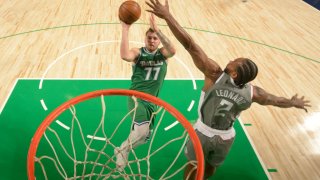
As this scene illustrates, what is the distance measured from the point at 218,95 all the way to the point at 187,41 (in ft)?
1.88

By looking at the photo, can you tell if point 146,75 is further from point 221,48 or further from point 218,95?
point 221,48

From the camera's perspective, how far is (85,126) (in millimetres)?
4465

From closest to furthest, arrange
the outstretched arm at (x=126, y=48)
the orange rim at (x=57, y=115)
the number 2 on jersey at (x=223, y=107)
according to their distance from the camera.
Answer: the orange rim at (x=57, y=115) → the number 2 on jersey at (x=223, y=107) → the outstretched arm at (x=126, y=48)

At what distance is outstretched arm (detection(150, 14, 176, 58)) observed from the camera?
301cm

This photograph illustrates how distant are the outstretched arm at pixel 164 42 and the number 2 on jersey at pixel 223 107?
87cm

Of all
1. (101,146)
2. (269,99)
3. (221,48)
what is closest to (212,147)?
(269,99)

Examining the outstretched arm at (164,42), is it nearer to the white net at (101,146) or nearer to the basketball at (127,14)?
the basketball at (127,14)

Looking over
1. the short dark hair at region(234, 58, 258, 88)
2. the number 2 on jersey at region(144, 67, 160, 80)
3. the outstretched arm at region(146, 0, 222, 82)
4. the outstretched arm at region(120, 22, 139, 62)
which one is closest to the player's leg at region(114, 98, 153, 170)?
the number 2 on jersey at region(144, 67, 160, 80)

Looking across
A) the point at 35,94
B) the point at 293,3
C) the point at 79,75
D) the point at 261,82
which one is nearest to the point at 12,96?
the point at 35,94

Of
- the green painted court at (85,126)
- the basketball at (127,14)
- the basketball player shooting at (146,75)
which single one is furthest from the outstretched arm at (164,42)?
the green painted court at (85,126)

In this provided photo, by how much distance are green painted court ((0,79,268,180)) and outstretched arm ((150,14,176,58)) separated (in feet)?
3.83

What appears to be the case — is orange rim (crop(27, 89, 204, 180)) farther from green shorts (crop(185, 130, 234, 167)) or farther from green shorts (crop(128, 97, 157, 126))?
green shorts (crop(128, 97, 157, 126))

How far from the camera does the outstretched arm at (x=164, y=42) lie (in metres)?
3.01

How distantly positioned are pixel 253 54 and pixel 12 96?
500 centimetres
